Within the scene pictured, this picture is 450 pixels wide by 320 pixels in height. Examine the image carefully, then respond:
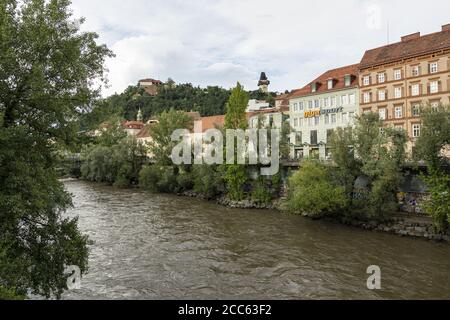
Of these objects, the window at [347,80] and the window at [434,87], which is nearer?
the window at [434,87]

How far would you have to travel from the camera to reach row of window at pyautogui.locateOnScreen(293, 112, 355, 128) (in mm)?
45662

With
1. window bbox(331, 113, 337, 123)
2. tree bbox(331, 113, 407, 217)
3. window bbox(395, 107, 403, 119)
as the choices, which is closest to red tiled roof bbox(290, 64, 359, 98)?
window bbox(331, 113, 337, 123)

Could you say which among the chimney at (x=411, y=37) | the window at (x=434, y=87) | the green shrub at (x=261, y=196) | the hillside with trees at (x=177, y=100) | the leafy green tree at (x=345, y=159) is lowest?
the green shrub at (x=261, y=196)

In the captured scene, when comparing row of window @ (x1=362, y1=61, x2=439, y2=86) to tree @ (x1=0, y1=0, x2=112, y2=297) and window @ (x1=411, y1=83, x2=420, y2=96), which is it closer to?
window @ (x1=411, y1=83, x2=420, y2=96)

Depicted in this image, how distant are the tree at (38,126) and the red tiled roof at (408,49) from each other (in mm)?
36369

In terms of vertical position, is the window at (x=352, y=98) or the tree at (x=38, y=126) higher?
the window at (x=352, y=98)

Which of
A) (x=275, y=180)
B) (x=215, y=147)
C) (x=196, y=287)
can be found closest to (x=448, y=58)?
(x=275, y=180)

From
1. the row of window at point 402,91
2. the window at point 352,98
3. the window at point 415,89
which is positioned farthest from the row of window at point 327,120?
the window at point 415,89

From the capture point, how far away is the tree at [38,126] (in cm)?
1077

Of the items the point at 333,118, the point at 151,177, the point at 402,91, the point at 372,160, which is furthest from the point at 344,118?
the point at 151,177

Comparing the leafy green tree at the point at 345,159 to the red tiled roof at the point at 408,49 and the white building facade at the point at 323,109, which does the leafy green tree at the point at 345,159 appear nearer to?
the white building facade at the point at 323,109

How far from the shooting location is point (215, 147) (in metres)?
42.0

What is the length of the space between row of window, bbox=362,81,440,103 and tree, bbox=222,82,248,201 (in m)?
15.2

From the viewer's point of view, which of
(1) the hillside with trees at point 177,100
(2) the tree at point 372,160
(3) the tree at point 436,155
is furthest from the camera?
(1) the hillside with trees at point 177,100
